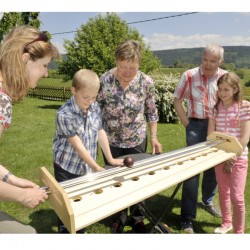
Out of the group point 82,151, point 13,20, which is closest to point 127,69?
point 82,151

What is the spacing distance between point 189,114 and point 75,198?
7.77ft

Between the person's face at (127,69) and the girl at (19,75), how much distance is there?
45.7 inches

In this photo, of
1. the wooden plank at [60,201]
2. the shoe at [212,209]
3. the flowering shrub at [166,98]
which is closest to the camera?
the wooden plank at [60,201]

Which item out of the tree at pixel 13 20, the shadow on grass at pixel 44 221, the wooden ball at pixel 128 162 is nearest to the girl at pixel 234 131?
the wooden ball at pixel 128 162

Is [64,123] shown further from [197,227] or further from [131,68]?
[197,227]

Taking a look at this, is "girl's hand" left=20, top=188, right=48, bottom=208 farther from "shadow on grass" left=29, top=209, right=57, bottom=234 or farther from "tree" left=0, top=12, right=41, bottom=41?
"tree" left=0, top=12, right=41, bottom=41

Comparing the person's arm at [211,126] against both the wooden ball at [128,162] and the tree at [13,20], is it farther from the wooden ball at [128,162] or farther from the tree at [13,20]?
the tree at [13,20]

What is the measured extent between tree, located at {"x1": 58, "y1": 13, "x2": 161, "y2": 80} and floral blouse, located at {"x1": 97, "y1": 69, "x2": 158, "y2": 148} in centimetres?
1588

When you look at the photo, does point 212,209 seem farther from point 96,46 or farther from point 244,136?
point 96,46

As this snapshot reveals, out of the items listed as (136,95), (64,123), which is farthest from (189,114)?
(64,123)

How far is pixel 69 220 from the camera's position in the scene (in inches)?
71.4

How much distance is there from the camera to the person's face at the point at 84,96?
277 centimetres

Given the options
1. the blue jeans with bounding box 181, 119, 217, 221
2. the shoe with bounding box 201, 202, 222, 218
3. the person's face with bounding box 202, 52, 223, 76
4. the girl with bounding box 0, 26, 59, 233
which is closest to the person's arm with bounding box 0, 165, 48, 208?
the girl with bounding box 0, 26, 59, 233

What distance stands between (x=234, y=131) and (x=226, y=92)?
46 centimetres
